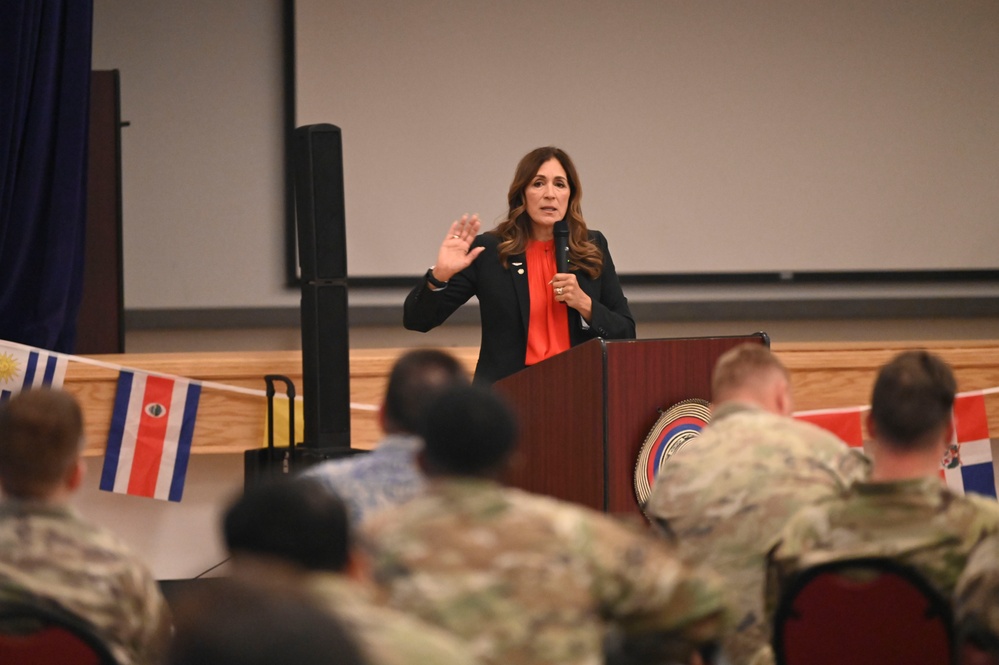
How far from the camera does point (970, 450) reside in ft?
15.6

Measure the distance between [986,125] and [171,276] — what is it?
415 centimetres

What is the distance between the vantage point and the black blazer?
351cm

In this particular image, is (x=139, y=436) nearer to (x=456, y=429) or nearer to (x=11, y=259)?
(x=11, y=259)

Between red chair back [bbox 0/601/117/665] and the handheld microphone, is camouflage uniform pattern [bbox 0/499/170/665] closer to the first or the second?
red chair back [bbox 0/601/117/665]

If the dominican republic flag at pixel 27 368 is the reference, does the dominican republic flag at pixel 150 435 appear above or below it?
below

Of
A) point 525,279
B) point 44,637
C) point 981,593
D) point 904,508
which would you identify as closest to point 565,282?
point 525,279

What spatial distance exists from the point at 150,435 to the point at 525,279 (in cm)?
164

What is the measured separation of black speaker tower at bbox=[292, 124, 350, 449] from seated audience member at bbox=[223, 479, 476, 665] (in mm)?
2530

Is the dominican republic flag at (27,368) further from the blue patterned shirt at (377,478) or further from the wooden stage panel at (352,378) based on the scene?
the blue patterned shirt at (377,478)

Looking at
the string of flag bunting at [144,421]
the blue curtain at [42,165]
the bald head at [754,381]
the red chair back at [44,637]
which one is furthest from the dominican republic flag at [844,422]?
the red chair back at [44,637]

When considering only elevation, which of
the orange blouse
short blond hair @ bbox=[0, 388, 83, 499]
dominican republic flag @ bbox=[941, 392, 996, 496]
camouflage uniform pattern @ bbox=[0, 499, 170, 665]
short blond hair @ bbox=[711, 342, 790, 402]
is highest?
the orange blouse

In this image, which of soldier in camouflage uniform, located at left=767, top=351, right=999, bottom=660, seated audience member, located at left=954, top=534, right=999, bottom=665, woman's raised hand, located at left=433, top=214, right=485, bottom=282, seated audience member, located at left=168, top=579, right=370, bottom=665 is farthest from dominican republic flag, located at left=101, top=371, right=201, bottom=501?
seated audience member, located at left=168, top=579, right=370, bottom=665

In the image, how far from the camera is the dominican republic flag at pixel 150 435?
4273 millimetres

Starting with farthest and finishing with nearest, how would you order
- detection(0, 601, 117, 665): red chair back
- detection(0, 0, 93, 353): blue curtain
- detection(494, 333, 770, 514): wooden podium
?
detection(0, 0, 93, 353): blue curtain < detection(494, 333, 770, 514): wooden podium < detection(0, 601, 117, 665): red chair back
